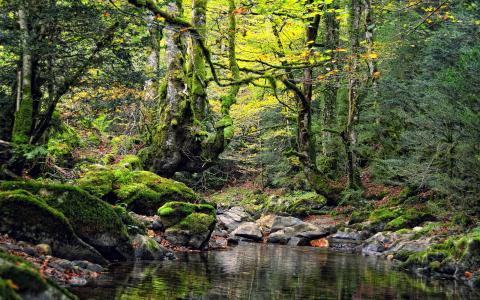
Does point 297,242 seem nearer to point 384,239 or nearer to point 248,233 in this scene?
point 248,233

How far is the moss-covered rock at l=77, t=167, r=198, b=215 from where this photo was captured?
534 inches

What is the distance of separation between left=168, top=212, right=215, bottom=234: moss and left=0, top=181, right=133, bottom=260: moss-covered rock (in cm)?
301

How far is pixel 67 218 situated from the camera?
352 inches

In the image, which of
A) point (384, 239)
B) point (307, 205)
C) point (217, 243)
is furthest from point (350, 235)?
point (307, 205)

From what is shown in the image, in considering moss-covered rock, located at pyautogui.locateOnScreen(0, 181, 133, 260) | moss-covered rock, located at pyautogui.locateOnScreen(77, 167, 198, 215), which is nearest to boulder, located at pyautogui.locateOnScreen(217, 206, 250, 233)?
moss-covered rock, located at pyautogui.locateOnScreen(77, 167, 198, 215)

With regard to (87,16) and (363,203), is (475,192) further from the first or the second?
(87,16)

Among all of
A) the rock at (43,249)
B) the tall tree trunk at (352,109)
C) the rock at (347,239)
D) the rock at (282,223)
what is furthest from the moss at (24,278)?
the tall tree trunk at (352,109)

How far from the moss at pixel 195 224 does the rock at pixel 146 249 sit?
1859 millimetres

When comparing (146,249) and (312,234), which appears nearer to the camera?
(146,249)

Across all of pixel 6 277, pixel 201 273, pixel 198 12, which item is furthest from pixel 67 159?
pixel 6 277

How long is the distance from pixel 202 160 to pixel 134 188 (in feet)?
7.80

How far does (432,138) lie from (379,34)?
11296mm

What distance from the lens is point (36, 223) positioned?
8078 millimetres

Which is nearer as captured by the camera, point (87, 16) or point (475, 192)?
point (87, 16)
